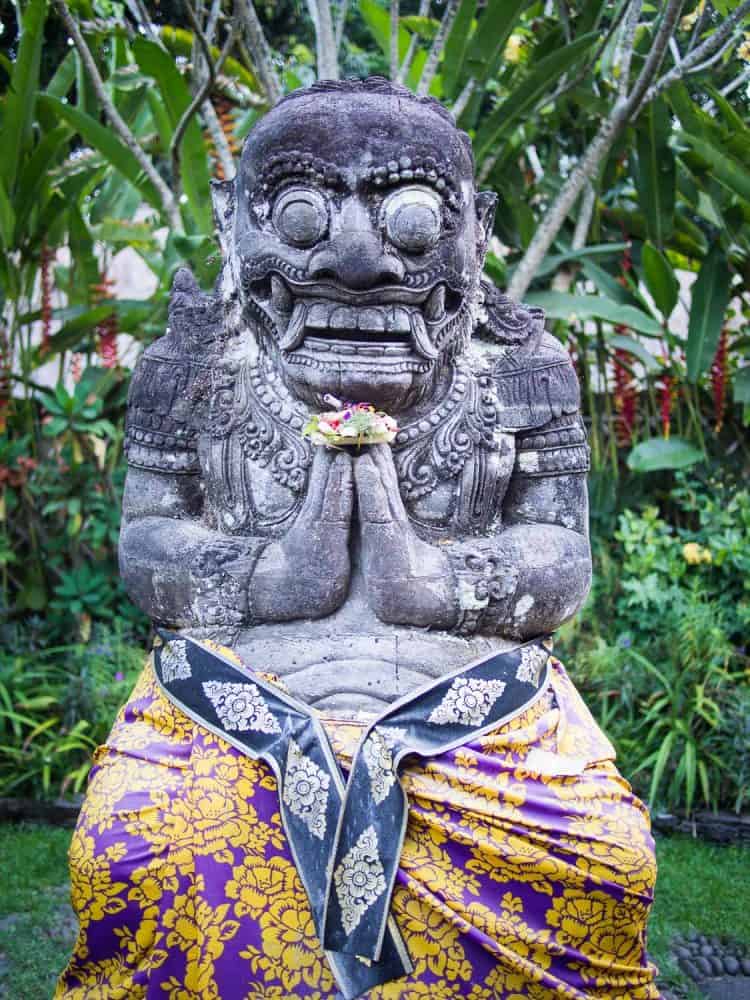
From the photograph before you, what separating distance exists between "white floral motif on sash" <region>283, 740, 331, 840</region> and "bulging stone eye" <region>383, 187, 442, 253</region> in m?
1.16

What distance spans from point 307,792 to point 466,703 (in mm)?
397

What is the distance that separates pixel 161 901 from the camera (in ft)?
7.67

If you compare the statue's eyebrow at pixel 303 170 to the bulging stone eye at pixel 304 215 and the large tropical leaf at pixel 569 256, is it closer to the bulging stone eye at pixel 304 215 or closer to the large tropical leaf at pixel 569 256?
the bulging stone eye at pixel 304 215

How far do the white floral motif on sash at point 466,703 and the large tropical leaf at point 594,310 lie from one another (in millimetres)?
2987

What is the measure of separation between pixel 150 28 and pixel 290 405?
→ 10.3ft

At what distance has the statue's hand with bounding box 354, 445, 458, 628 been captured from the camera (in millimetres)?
2473

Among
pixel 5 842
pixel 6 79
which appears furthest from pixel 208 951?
pixel 6 79

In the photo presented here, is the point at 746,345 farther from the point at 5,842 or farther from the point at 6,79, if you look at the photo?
the point at 6,79

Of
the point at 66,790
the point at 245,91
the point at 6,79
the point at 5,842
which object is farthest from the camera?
the point at 6,79

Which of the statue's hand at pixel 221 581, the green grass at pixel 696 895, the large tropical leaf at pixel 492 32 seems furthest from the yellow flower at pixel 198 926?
the large tropical leaf at pixel 492 32

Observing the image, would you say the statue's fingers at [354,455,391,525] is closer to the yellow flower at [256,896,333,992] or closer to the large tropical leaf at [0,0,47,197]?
the yellow flower at [256,896,333,992]

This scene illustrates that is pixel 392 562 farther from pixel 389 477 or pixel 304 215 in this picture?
pixel 304 215


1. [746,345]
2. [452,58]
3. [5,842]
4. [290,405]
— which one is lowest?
[5,842]

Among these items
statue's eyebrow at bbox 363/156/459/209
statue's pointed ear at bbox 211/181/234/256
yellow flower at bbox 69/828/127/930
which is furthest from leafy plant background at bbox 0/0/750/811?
A: yellow flower at bbox 69/828/127/930
